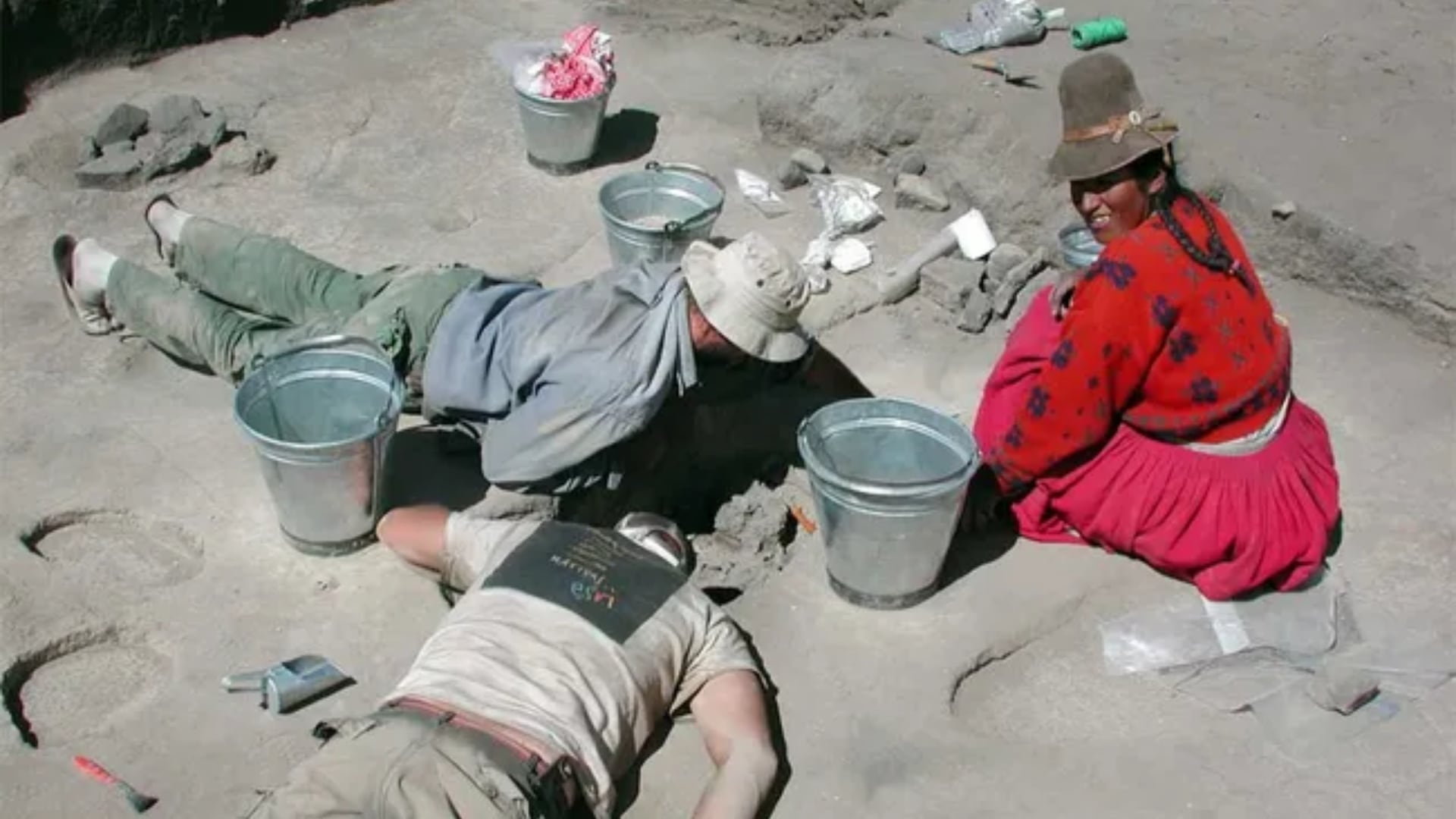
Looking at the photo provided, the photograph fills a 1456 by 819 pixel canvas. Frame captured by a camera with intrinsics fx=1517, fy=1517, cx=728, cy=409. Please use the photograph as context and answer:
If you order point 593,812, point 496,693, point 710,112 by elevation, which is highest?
point 496,693

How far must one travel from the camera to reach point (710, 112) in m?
7.24

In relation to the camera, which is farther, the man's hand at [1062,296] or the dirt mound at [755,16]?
the dirt mound at [755,16]

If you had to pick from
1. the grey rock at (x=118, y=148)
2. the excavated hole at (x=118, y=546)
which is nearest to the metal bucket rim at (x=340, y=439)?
the excavated hole at (x=118, y=546)

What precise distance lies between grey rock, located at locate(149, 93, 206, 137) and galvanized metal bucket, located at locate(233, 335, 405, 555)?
2553 millimetres

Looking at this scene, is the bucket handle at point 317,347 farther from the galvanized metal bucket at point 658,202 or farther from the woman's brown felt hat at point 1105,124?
the woman's brown felt hat at point 1105,124

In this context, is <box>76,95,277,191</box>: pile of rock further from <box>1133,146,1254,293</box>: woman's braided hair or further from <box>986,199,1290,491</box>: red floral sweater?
<box>1133,146,1254,293</box>: woman's braided hair

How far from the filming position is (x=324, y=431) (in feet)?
15.5

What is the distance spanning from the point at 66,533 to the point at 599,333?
1.76 metres

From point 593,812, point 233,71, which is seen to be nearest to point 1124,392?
point 593,812

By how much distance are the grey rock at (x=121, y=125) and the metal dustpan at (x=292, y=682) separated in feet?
11.3

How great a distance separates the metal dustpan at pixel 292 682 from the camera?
12.9 ft

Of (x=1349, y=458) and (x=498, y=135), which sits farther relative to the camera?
(x=498, y=135)

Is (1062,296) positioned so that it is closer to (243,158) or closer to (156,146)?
(243,158)

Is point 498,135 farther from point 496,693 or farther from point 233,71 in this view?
point 496,693
